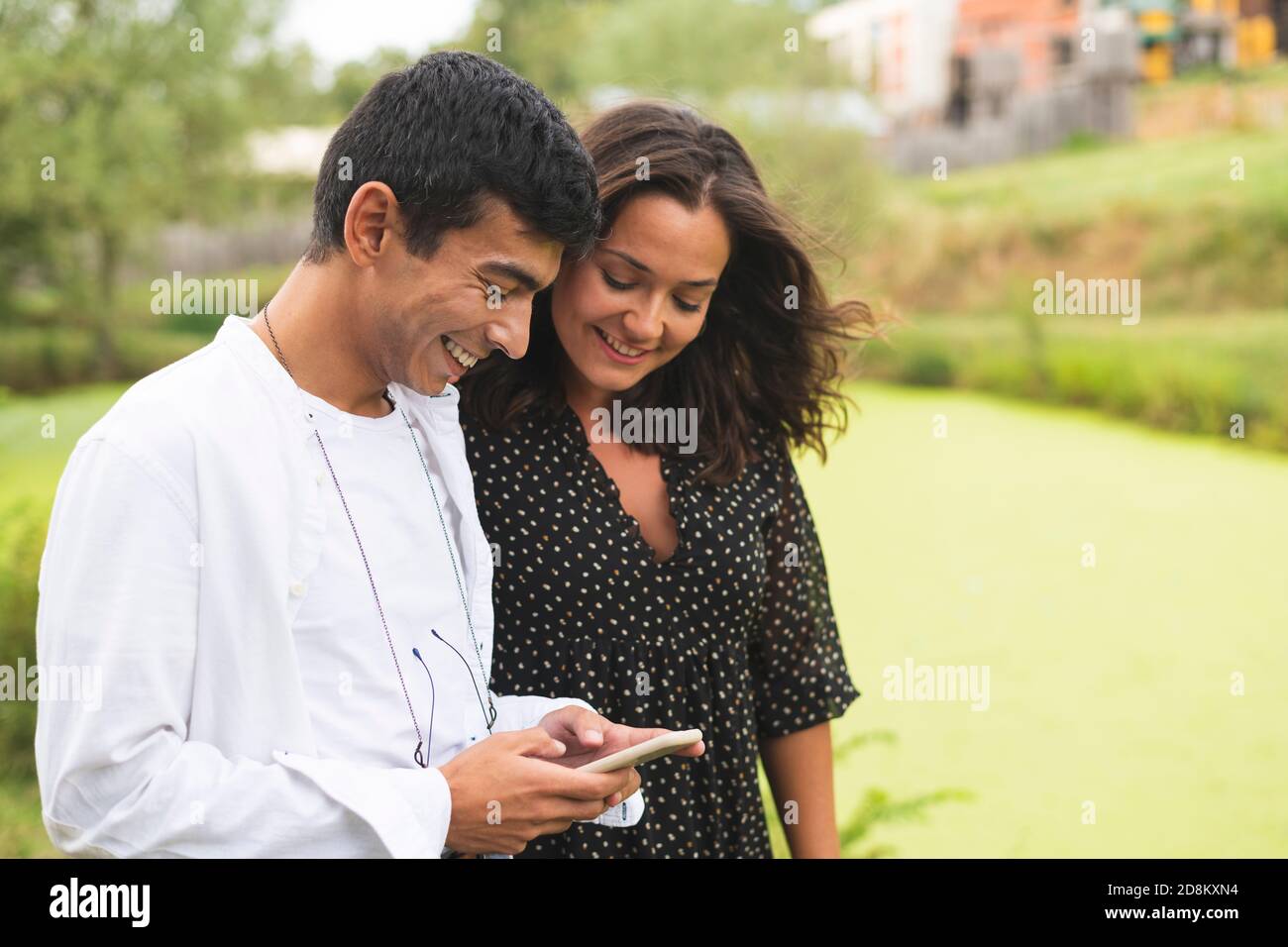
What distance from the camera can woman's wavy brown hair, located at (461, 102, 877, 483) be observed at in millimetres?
2023

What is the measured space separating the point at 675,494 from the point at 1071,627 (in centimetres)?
534

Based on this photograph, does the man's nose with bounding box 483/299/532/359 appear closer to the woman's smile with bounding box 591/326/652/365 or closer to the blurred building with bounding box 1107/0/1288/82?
the woman's smile with bounding box 591/326/652/365

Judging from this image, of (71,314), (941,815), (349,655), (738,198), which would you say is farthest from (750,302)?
(71,314)

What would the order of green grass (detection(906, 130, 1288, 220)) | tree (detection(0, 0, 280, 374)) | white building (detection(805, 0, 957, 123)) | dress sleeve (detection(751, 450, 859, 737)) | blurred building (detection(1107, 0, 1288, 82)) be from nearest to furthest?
dress sleeve (detection(751, 450, 859, 737)) < tree (detection(0, 0, 280, 374)) < green grass (detection(906, 130, 1288, 220)) < blurred building (detection(1107, 0, 1288, 82)) < white building (detection(805, 0, 957, 123))

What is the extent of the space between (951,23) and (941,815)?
51.1 ft

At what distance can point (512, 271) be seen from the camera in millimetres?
1570

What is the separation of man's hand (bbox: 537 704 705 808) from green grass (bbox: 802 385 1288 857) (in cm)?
384

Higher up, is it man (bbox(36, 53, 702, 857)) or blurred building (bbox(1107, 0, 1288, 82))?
blurred building (bbox(1107, 0, 1288, 82))

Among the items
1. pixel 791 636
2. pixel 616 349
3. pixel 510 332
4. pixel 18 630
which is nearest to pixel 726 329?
pixel 616 349

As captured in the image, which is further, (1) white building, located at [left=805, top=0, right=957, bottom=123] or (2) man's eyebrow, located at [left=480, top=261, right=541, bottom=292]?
(1) white building, located at [left=805, top=0, right=957, bottom=123]

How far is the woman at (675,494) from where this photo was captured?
1960 mm

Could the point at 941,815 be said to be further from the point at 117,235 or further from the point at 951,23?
the point at 951,23

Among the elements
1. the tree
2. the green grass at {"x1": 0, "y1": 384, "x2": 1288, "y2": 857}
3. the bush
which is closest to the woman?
the green grass at {"x1": 0, "y1": 384, "x2": 1288, "y2": 857}

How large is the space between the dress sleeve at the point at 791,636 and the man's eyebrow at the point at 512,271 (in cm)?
74
